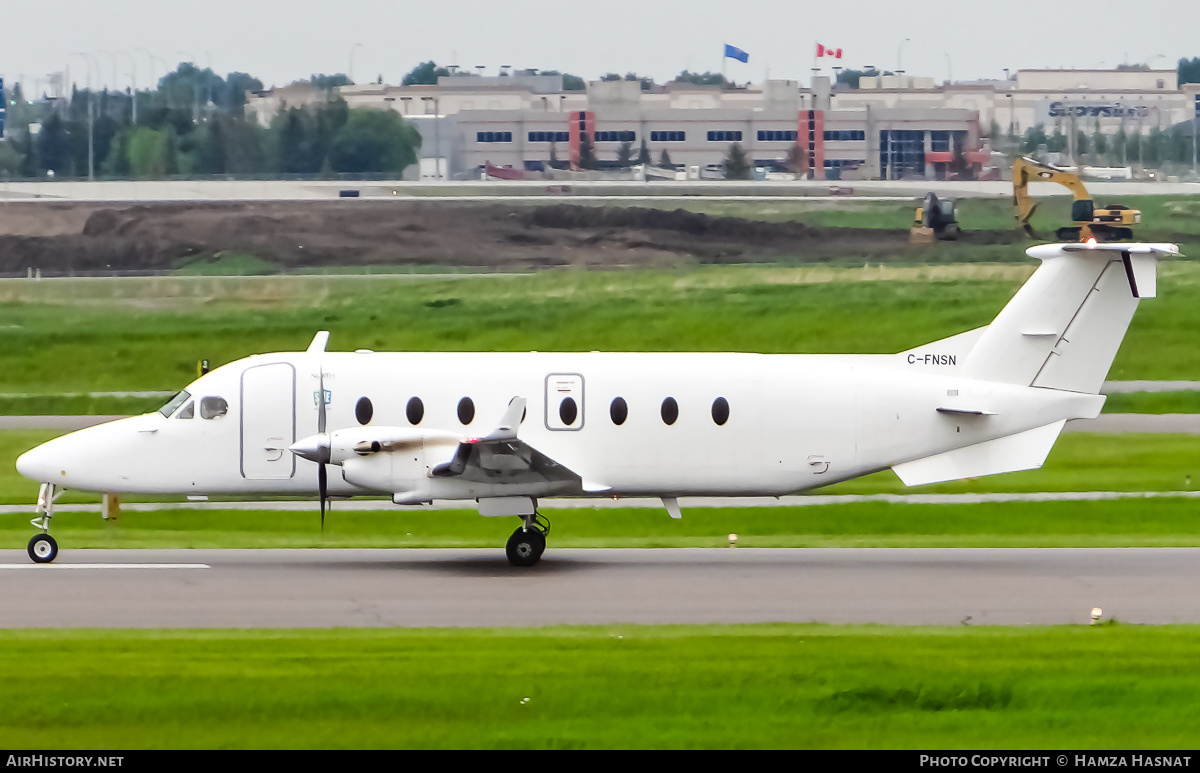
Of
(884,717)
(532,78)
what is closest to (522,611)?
(884,717)

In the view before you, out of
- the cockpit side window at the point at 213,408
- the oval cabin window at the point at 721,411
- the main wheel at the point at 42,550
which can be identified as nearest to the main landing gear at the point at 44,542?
the main wheel at the point at 42,550

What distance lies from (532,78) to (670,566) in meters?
70.6

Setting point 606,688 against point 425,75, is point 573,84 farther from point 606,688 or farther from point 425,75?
point 606,688

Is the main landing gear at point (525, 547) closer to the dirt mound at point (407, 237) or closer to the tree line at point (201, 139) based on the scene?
the dirt mound at point (407, 237)

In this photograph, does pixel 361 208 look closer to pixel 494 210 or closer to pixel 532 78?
pixel 494 210

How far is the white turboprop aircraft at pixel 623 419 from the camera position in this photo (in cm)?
1975

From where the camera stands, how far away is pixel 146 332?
48750 millimetres

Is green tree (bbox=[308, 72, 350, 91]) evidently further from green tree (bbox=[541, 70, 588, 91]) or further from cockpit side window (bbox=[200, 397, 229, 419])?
cockpit side window (bbox=[200, 397, 229, 419])

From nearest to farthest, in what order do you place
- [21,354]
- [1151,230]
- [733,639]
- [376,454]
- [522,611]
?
1. [733,639]
2. [522,611]
3. [376,454]
4. [21,354]
5. [1151,230]

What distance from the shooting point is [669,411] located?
20281 mm

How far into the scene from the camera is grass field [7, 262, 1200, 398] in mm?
46625

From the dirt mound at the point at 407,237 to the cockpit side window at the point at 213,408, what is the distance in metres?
38.8

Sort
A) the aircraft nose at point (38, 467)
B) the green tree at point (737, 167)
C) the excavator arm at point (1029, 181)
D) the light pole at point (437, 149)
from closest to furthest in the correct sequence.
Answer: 1. the aircraft nose at point (38, 467)
2. the excavator arm at point (1029, 181)
3. the green tree at point (737, 167)
4. the light pole at point (437, 149)

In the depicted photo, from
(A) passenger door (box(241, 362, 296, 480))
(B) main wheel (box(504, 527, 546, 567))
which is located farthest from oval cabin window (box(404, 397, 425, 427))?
(B) main wheel (box(504, 527, 546, 567))
